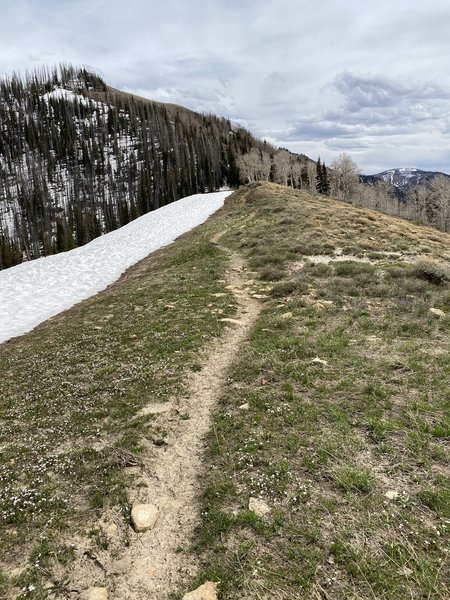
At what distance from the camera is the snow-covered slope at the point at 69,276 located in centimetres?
2188

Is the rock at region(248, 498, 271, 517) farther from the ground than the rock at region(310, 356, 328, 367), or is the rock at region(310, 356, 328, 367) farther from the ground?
the rock at region(310, 356, 328, 367)

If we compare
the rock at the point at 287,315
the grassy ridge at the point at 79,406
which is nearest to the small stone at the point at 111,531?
the grassy ridge at the point at 79,406

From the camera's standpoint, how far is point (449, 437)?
21.6 ft

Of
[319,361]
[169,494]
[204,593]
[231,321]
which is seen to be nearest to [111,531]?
[169,494]

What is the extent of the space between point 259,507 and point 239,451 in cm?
135

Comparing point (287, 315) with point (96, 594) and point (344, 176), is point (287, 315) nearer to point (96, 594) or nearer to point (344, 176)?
point (96, 594)

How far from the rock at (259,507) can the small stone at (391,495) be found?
176cm

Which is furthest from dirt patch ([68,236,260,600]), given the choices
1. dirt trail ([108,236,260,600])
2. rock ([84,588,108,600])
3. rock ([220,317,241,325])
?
rock ([220,317,241,325])

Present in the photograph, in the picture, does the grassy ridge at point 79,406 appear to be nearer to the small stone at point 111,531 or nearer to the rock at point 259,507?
the small stone at point 111,531

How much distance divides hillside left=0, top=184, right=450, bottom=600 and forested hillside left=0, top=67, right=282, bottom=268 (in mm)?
77138

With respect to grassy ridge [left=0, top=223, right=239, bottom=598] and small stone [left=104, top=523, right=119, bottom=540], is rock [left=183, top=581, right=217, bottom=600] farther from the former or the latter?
grassy ridge [left=0, top=223, right=239, bottom=598]

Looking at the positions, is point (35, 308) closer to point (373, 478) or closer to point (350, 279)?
point (350, 279)

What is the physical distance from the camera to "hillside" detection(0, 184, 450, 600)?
190 inches

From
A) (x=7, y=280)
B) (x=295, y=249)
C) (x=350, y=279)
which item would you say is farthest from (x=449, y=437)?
(x=7, y=280)
